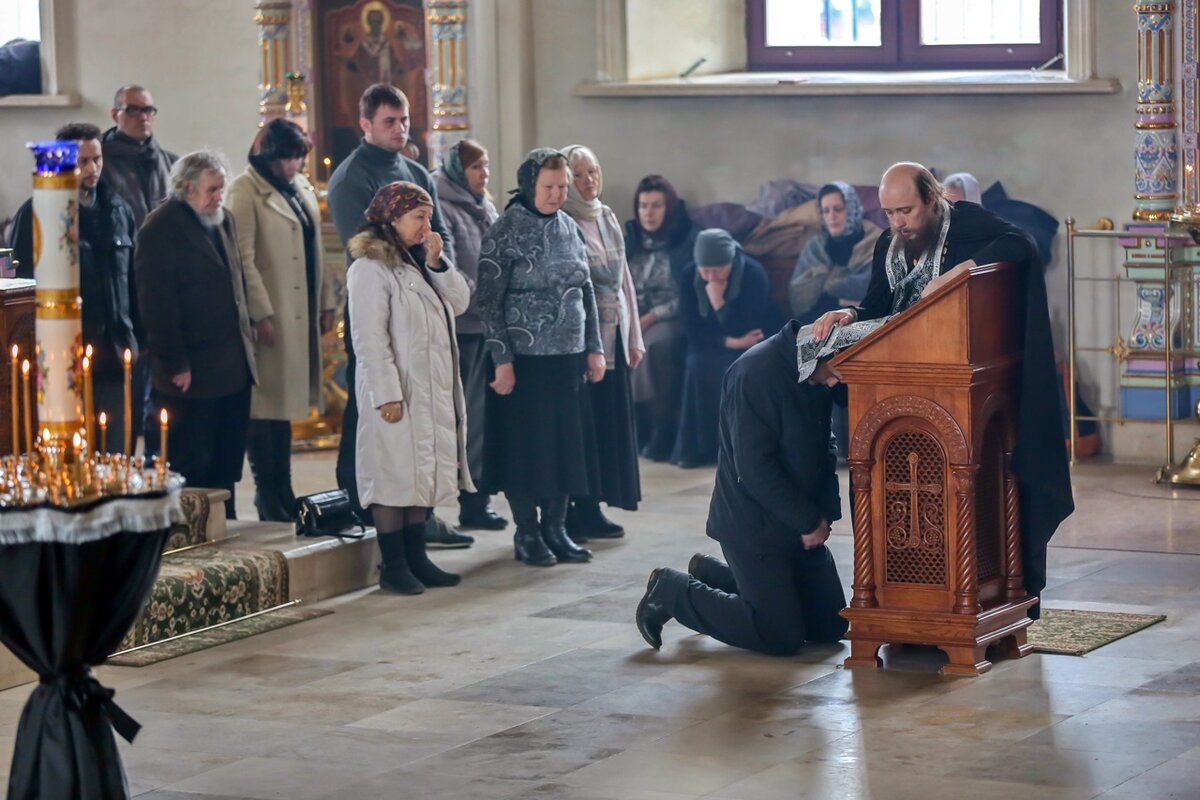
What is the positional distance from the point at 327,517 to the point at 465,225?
1.53 meters

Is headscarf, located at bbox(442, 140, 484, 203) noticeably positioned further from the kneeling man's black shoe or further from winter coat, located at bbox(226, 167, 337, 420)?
the kneeling man's black shoe

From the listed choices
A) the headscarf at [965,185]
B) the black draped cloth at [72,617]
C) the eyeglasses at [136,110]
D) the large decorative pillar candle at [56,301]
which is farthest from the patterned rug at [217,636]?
the headscarf at [965,185]

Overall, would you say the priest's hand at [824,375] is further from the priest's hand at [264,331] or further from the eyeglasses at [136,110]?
the eyeglasses at [136,110]

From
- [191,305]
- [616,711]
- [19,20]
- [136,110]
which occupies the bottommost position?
[616,711]

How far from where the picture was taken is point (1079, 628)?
684 cm

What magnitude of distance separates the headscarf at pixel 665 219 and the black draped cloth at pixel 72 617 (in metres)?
6.68

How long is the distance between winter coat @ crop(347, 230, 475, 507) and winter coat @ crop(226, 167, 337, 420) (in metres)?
1.02

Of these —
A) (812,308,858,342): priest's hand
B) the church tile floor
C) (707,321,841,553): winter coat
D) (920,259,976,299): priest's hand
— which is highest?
(920,259,976,299): priest's hand

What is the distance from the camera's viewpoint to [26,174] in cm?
1284

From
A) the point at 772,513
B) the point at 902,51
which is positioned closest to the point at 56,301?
the point at 772,513

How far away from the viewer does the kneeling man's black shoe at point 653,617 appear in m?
6.69

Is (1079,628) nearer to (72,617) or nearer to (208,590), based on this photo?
(208,590)

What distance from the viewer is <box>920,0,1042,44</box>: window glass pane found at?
11.4 metres

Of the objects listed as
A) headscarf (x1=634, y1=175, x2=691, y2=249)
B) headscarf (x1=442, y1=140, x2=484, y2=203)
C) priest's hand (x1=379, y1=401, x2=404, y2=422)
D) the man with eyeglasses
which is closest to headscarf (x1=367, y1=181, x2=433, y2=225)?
priest's hand (x1=379, y1=401, x2=404, y2=422)
